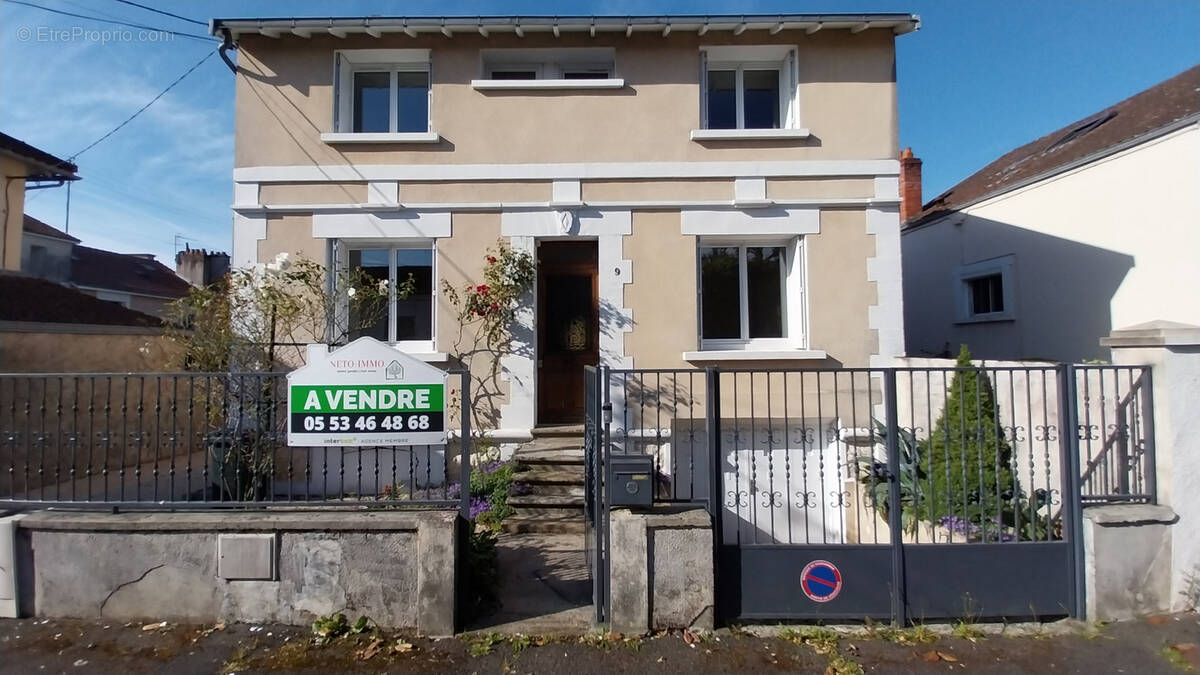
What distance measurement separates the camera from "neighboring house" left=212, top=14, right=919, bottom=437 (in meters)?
6.62

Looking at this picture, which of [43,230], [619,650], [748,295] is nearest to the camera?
[619,650]

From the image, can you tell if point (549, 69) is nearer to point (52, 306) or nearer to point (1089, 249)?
point (52, 306)

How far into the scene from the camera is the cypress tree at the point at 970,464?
4.07 metres

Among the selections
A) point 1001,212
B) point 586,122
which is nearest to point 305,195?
point 586,122

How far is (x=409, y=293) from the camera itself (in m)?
6.81

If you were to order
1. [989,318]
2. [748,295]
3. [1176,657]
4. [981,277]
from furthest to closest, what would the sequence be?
[981,277]
[989,318]
[748,295]
[1176,657]

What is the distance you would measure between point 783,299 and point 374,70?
19.7 feet

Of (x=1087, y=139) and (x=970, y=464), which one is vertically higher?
(x=1087, y=139)

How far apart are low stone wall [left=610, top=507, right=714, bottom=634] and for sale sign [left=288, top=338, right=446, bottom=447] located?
1522 mm

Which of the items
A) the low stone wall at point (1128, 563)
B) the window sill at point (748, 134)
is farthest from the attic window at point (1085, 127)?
the low stone wall at point (1128, 563)

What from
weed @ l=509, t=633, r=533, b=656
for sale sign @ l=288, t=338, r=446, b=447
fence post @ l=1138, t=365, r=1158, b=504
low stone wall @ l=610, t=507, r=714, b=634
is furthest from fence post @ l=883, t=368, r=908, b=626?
for sale sign @ l=288, t=338, r=446, b=447

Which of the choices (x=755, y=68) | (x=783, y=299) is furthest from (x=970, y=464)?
(x=755, y=68)

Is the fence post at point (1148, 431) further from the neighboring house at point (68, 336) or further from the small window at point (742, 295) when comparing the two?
the neighboring house at point (68, 336)

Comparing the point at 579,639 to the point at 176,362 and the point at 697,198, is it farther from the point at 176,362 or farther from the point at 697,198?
the point at 176,362
